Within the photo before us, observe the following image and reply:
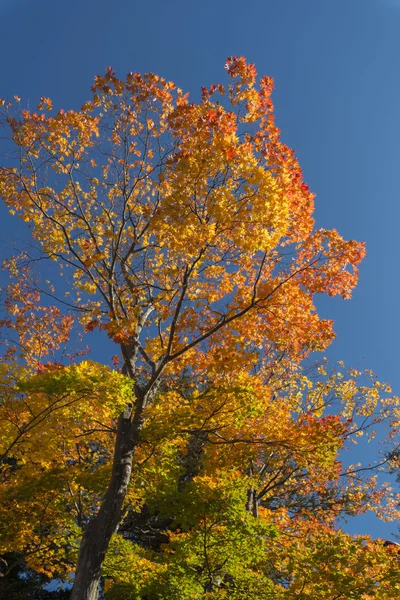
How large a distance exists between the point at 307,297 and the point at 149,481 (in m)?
4.94

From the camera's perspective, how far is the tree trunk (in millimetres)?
6693

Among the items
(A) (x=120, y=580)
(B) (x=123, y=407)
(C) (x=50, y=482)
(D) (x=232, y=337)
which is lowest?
(A) (x=120, y=580)

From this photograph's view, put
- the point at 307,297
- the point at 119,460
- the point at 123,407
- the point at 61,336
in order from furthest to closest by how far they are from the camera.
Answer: the point at 61,336 < the point at 307,297 < the point at 119,460 < the point at 123,407

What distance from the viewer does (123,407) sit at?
23.4ft

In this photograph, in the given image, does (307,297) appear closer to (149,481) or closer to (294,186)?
(294,186)

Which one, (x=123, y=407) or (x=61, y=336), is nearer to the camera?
(x=123, y=407)

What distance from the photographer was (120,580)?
30.5 ft

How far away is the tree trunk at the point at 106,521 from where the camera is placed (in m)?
6.69

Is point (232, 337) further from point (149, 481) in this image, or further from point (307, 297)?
point (149, 481)

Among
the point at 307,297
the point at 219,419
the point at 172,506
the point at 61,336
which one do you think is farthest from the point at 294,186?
the point at 61,336

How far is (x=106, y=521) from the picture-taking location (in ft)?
23.2

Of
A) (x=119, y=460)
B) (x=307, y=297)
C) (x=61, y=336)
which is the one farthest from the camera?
(x=61, y=336)

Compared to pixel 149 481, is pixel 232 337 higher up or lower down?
higher up

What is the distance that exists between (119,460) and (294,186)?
5.55 m
